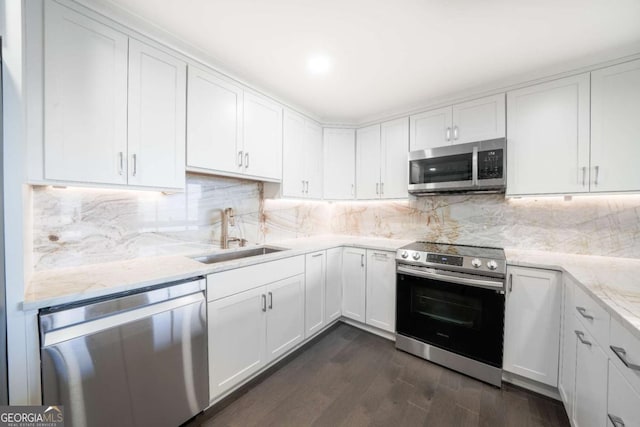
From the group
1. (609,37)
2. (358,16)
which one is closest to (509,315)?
(609,37)

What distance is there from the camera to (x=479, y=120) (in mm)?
2227

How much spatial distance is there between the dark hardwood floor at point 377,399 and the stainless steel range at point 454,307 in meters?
0.14

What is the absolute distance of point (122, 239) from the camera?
165 centimetres

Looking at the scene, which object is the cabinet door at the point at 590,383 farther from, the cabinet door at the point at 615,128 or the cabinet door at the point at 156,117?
the cabinet door at the point at 156,117

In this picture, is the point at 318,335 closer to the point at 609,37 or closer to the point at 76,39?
the point at 76,39

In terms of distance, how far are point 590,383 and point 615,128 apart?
1796mm

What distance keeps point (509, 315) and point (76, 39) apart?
327 cm

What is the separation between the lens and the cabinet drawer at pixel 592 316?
1.02 m

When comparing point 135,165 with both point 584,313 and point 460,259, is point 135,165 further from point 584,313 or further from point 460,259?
point 584,313

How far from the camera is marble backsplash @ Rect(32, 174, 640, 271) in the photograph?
4.81ft

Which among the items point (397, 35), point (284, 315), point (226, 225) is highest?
point (397, 35)

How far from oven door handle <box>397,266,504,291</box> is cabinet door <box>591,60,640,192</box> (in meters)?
1.06

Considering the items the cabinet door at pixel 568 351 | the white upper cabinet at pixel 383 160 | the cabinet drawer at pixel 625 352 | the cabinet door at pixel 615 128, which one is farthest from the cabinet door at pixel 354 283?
the cabinet door at pixel 615 128

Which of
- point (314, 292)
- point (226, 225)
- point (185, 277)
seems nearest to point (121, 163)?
point (185, 277)
